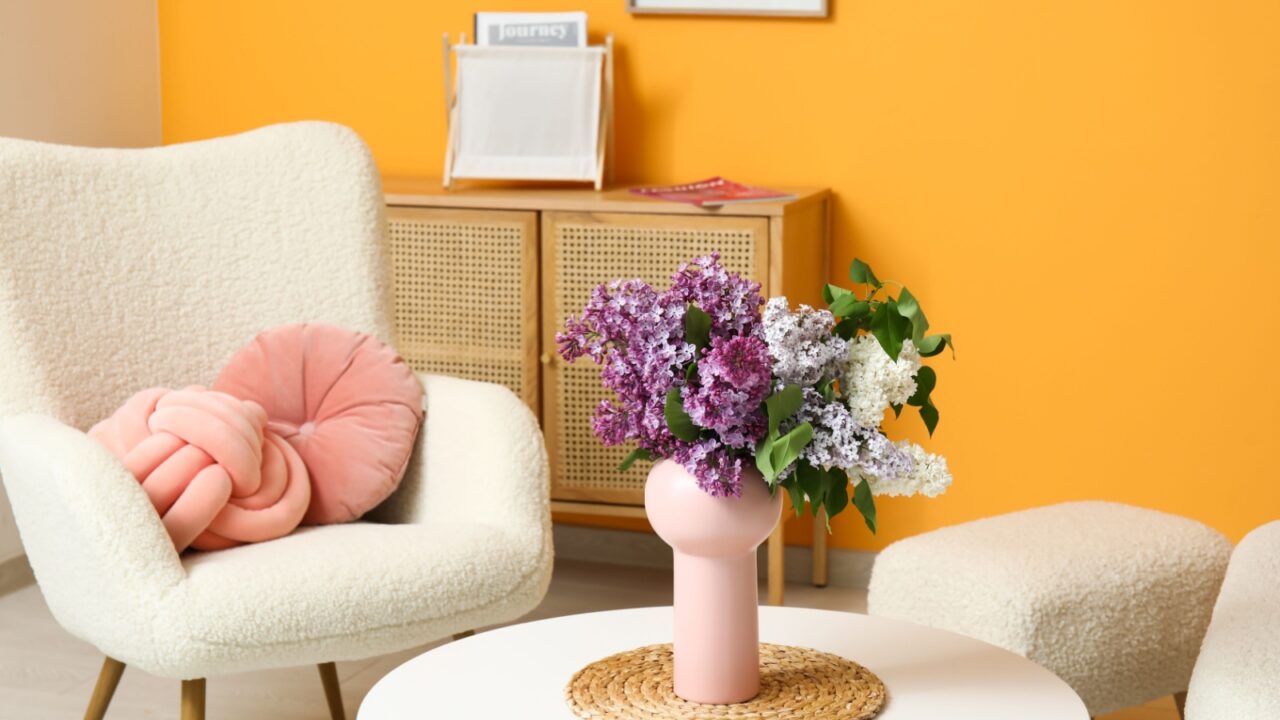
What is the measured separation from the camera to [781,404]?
1.30 m

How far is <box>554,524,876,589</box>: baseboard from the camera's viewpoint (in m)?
3.22

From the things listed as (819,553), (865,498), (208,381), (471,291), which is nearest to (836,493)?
(865,498)

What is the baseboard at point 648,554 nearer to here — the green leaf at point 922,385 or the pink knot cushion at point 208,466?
the pink knot cushion at point 208,466

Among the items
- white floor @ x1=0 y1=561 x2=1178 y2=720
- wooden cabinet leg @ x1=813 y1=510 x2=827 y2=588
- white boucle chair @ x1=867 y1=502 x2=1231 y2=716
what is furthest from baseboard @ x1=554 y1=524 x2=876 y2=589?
white boucle chair @ x1=867 y1=502 x2=1231 y2=716

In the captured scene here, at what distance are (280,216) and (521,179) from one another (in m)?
0.83

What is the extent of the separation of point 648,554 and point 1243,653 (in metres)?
1.85

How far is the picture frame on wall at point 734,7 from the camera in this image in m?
3.08

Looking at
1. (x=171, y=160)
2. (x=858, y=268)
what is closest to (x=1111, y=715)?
(x=858, y=268)

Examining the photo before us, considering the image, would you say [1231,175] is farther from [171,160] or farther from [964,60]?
[171,160]

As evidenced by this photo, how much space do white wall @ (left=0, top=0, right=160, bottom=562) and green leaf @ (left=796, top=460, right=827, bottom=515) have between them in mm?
2233

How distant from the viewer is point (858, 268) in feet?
4.49

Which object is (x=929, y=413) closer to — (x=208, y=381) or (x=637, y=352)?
(x=637, y=352)

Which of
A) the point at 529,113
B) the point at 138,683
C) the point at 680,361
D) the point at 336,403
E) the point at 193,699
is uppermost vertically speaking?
the point at 529,113

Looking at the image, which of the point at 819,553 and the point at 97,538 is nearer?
the point at 97,538
